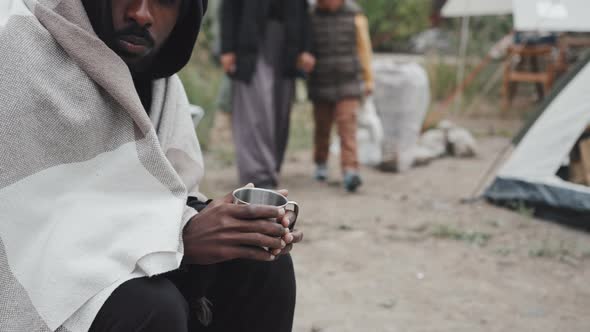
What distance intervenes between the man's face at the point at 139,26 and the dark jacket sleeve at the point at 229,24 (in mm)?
3208

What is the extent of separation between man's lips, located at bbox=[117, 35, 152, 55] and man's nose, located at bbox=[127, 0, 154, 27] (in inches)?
1.4

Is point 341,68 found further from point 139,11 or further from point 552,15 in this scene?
point 139,11

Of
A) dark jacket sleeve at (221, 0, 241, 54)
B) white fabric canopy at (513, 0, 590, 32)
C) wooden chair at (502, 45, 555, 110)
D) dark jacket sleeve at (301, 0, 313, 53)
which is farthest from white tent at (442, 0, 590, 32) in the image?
wooden chair at (502, 45, 555, 110)

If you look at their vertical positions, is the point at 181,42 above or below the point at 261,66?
above

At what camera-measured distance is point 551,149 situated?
4.64 metres

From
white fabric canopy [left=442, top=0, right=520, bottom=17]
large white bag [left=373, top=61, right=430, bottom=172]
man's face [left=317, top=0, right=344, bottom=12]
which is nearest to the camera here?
man's face [left=317, top=0, right=344, bottom=12]

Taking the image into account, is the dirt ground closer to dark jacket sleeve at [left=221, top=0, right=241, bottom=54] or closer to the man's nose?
dark jacket sleeve at [left=221, top=0, right=241, bottom=54]

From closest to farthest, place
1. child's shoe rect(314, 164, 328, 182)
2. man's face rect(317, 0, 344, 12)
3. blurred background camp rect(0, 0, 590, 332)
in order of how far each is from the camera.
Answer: blurred background camp rect(0, 0, 590, 332) < man's face rect(317, 0, 344, 12) < child's shoe rect(314, 164, 328, 182)

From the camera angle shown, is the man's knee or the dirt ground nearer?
the man's knee

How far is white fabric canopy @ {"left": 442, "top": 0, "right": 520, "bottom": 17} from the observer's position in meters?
7.43

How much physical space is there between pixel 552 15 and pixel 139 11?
12.1ft

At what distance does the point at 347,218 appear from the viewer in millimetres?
4629

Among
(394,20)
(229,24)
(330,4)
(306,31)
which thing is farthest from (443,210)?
(394,20)

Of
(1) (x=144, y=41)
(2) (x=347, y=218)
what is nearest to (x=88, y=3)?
(1) (x=144, y=41)
